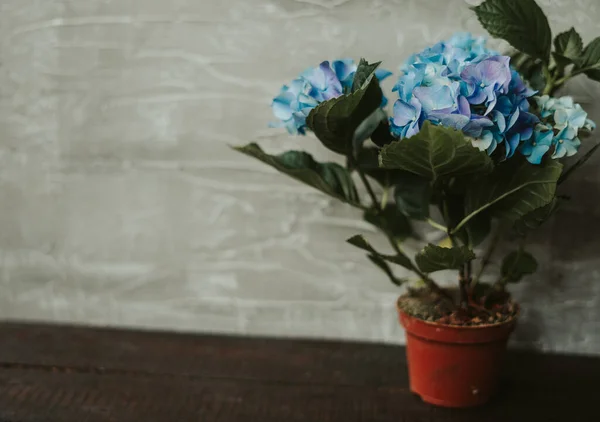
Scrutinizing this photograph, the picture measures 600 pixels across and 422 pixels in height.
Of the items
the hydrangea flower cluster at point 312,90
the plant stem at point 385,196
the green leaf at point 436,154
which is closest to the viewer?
the green leaf at point 436,154

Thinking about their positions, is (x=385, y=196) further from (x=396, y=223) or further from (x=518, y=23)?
(x=518, y=23)

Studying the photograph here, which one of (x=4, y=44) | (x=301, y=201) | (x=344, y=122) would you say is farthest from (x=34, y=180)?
(x=344, y=122)

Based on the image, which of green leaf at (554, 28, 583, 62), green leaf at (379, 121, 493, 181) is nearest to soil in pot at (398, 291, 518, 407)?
green leaf at (379, 121, 493, 181)

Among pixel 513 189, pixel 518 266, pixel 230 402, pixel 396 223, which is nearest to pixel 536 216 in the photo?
pixel 513 189

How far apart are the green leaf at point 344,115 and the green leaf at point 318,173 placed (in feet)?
0.19

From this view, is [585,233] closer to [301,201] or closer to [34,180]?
[301,201]

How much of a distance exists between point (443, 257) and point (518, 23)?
289mm

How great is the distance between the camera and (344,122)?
0.70 metres

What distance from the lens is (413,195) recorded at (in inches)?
31.7

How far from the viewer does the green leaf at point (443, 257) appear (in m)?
0.65

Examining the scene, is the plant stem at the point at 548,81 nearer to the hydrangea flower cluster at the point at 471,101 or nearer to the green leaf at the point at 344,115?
the hydrangea flower cluster at the point at 471,101

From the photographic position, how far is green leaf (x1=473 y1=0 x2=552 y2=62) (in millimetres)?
708

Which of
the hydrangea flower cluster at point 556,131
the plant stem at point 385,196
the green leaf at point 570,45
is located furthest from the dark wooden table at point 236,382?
the green leaf at point 570,45

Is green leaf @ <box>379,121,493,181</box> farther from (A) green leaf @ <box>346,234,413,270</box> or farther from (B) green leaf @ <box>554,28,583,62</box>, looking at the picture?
(B) green leaf @ <box>554,28,583,62</box>
